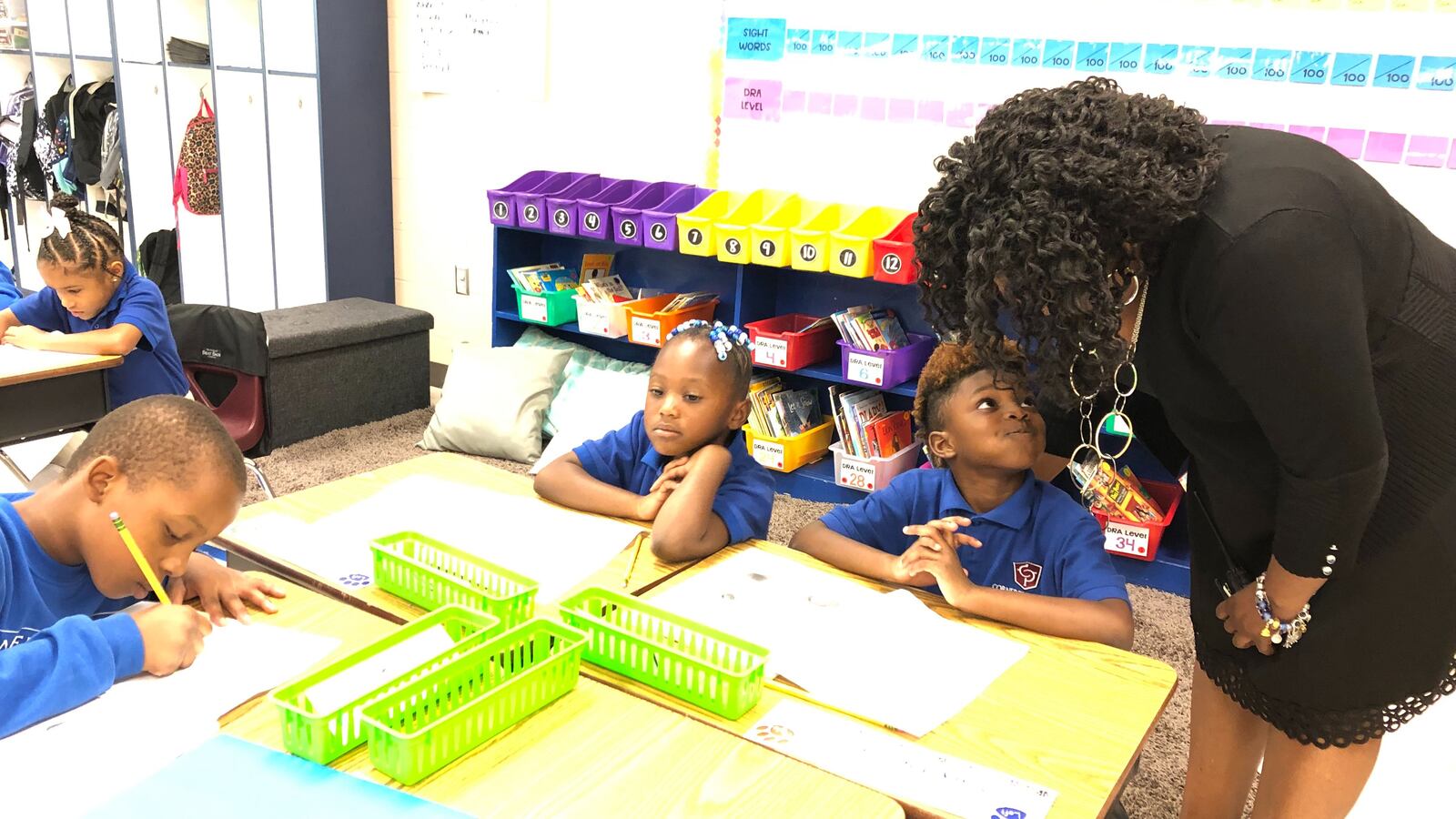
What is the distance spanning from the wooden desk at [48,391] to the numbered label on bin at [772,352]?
1.85m

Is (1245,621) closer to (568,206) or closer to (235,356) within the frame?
(235,356)

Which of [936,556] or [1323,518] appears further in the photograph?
[936,556]

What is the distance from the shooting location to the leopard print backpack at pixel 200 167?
4.54 m

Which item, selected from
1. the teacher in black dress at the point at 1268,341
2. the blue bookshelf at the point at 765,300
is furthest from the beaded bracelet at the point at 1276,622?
the blue bookshelf at the point at 765,300

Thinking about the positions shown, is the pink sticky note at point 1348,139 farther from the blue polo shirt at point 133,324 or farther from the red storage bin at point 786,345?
the blue polo shirt at point 133,324

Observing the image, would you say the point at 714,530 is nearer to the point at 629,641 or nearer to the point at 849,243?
the point at 629,641

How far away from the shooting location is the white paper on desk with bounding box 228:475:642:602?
4.92ft

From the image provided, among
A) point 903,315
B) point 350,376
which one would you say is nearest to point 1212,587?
point 903,315

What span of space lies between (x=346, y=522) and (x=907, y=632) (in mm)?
888

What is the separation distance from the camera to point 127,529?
3.82 feet

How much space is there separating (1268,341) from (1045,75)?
2.45 meters

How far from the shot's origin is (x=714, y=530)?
164 cm

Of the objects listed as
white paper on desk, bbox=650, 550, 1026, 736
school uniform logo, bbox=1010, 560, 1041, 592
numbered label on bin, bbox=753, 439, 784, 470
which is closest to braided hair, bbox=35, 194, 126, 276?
numbered label on bin, bbox=753, 439, 784, 470

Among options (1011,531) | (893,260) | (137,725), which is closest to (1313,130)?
(893,260)
